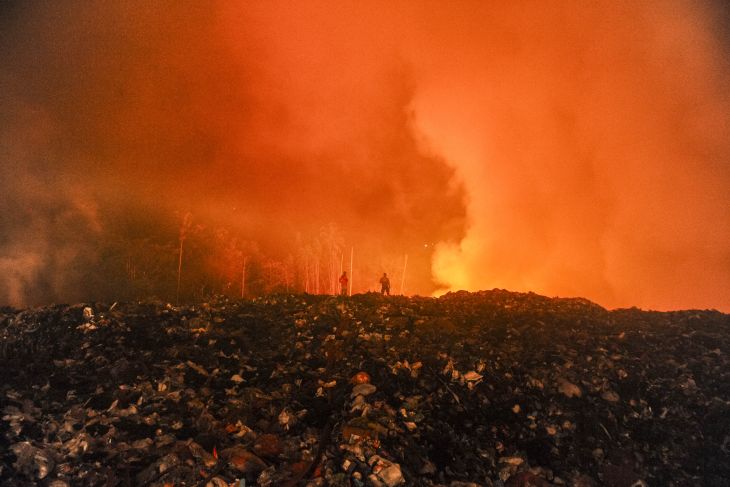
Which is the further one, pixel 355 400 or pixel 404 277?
pixel 404 277

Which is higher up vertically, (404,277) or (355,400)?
(404,277)

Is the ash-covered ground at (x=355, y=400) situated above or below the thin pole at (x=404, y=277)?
below

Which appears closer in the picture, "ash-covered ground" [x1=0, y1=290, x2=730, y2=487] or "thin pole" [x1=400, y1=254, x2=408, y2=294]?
"ash-covered ground" [x1=0, y1=290, x2=730, y2=487]

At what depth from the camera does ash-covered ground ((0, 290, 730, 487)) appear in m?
6.62

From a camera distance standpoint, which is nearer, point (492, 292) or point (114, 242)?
point (492, 292)

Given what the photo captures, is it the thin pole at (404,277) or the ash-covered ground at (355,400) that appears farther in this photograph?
the thin pole at (404,277)

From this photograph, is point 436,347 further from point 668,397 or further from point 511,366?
point 668,397

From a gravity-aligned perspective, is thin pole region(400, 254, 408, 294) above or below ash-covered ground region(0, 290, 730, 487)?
above

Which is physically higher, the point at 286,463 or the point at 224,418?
the point at 224,418

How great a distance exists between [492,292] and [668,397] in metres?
8.42

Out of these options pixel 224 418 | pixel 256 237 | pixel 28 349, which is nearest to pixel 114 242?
pixel 256 237

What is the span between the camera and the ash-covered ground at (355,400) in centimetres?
662

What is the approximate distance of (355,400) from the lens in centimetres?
824

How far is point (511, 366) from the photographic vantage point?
31.3 feet
